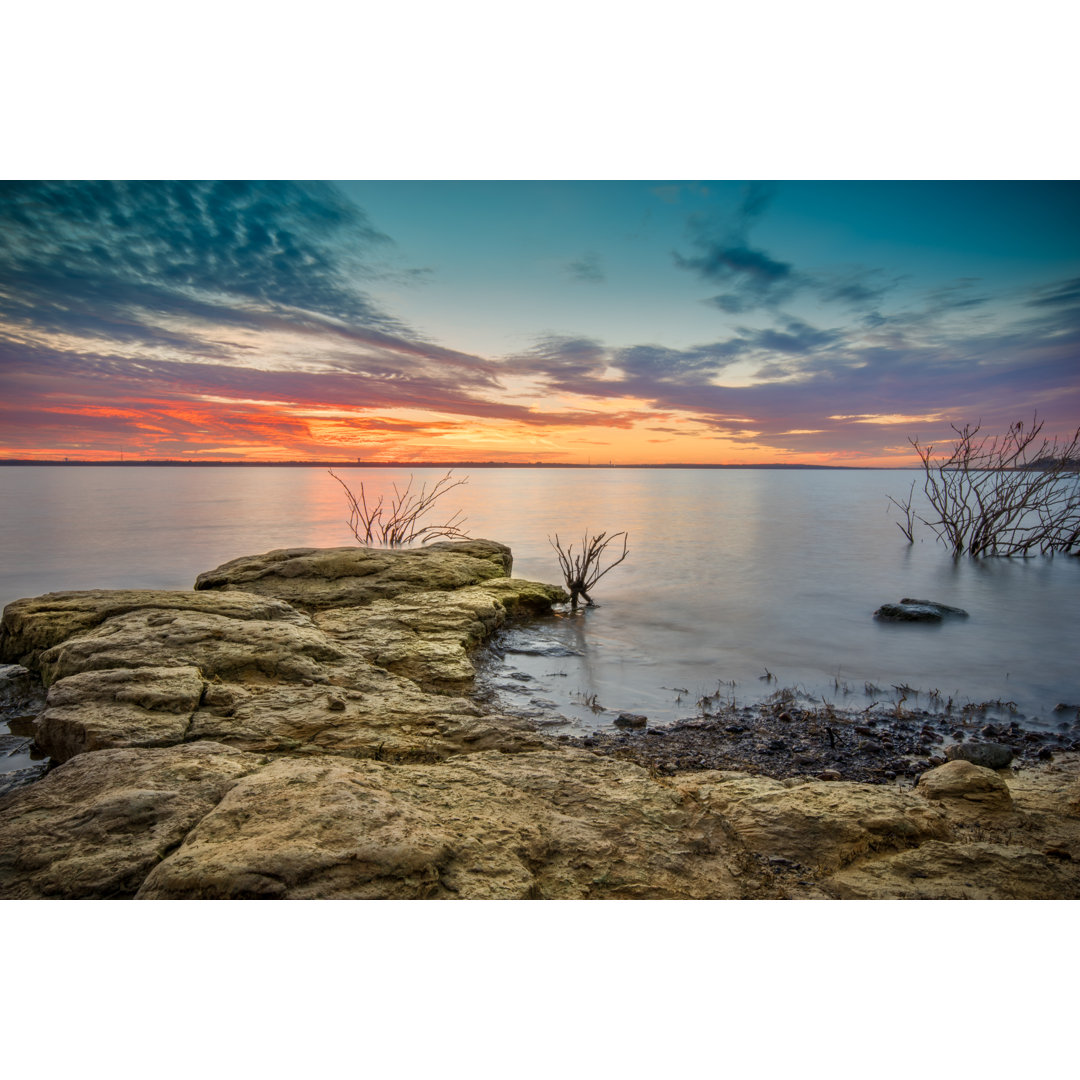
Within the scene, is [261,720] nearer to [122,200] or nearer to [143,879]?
[143,879]

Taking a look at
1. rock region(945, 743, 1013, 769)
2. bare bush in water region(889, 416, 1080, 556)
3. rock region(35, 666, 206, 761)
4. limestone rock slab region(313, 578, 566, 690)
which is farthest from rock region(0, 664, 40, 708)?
bare bush in water region(889, 416, 1080, 556)

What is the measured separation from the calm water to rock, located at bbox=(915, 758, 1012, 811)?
1979 millimetres

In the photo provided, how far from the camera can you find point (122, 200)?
5.59m

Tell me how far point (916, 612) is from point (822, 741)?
498 centimetres

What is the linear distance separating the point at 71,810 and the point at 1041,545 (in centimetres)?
1725

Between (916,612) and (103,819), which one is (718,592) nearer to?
(916,612)

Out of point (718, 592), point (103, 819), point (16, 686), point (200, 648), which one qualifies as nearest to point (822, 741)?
point (103, 819)

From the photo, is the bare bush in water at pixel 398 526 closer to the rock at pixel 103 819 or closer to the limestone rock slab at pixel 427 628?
the limestone rock slab at pixel 427 628

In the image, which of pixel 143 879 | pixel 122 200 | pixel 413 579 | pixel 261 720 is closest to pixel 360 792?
pixel 143 879

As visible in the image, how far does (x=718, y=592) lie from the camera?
995 centimetres

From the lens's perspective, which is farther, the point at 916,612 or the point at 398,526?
the point at 398,526

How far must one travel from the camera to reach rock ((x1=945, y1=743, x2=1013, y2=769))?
3828 mm

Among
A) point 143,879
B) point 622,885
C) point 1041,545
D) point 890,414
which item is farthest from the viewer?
point 1041,545
